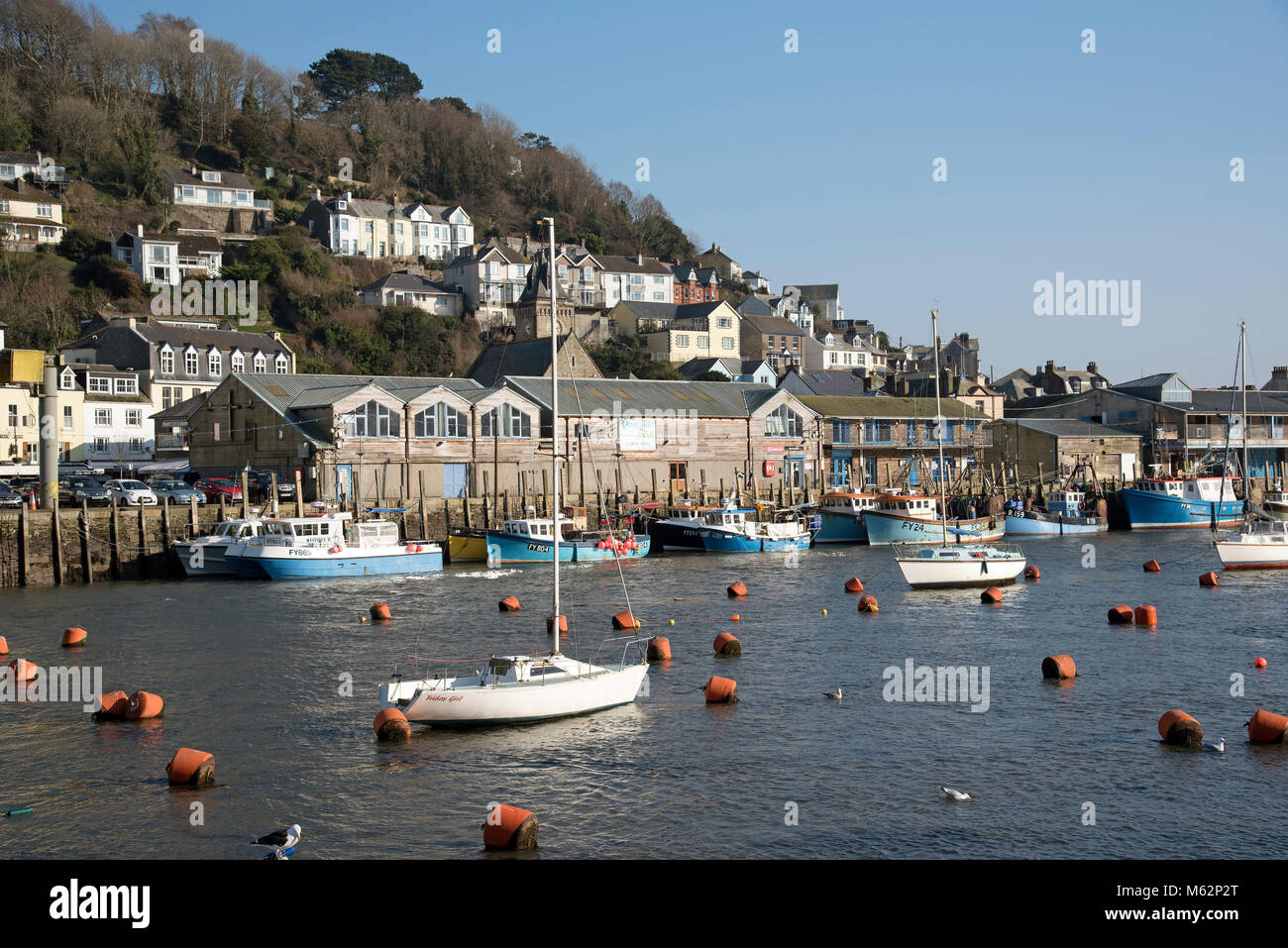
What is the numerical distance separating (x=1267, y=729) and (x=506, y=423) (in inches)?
2008

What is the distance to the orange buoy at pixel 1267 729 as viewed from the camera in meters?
22.8

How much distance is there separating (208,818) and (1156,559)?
171 ft

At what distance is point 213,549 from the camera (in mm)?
52000

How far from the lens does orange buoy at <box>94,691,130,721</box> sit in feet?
84.4

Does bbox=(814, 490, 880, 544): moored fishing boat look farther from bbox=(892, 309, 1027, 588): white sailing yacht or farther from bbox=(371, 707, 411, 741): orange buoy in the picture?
bbox=(371, 707, 411, 741): orange buoy

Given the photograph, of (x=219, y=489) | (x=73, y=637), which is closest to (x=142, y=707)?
(x=73, y=637)

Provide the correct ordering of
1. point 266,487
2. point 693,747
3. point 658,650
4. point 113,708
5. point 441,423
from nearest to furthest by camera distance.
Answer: point 693,747 < point 113,708 < point 658,650 < point 266,487 < point 441,423

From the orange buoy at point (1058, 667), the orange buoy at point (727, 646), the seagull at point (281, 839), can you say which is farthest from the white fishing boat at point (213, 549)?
the seagull at point (281, 839)

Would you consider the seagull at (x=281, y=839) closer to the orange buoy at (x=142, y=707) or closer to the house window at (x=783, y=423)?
the orange buoy at (x=142, y=707)

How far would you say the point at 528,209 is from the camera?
176 metres

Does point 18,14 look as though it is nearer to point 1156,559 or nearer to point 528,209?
point 528,209

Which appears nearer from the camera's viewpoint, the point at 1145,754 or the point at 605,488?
the point at 1145,754

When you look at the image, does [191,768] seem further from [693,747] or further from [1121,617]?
[1121,617]
